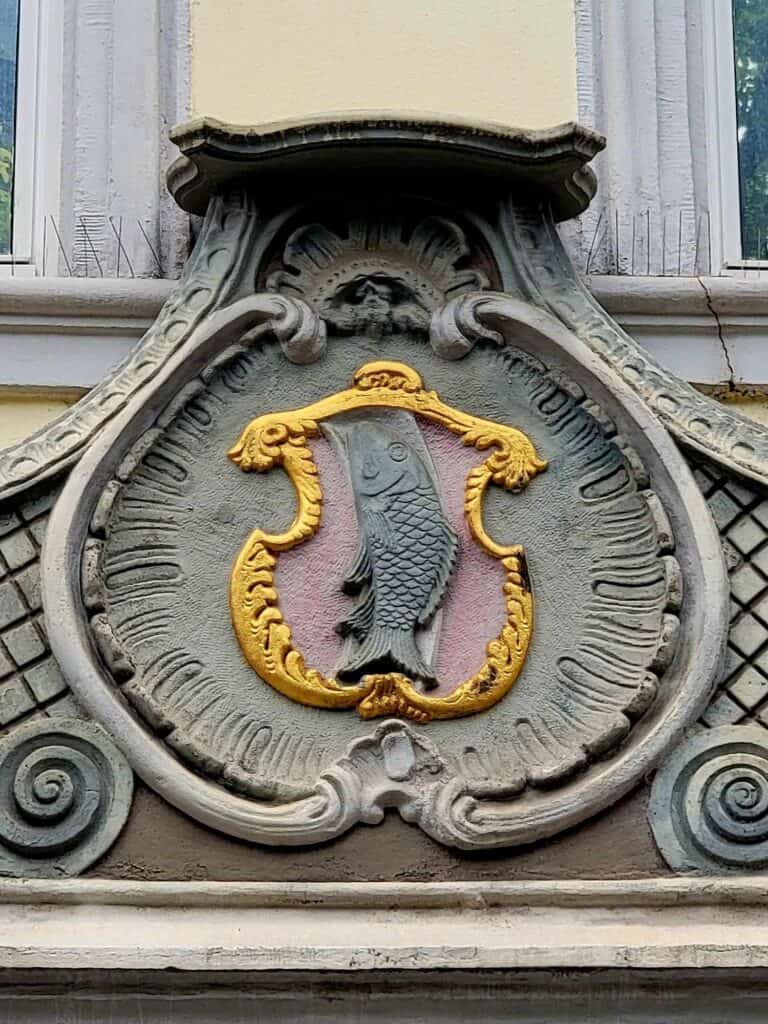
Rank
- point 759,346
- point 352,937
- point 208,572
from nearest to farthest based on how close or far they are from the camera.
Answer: point 352,937, point 208,572, point 759,346

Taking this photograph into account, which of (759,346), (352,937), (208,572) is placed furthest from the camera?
(759,346)

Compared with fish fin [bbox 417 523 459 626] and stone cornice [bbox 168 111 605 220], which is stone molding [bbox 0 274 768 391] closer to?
stone cornice [bbox 168 111 605 220]

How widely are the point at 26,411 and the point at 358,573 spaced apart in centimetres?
82

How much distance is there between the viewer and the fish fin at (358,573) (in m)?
5.20

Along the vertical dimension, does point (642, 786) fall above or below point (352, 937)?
above

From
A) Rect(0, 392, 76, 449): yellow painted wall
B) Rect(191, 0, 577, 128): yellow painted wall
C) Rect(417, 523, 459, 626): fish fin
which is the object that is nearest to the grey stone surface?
Rect(417, 523, 459, 626): fish fin

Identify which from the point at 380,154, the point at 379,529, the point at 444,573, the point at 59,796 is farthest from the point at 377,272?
the point at 59,796

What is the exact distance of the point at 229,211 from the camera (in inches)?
214

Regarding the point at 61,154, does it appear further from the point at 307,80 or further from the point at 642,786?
the point at 642,786

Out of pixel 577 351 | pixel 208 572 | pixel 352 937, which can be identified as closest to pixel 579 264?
pixel 577 351

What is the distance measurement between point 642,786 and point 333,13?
1886 mm

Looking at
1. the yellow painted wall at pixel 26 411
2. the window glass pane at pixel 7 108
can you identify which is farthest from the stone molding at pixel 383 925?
the window glass pane at pixel 7 108

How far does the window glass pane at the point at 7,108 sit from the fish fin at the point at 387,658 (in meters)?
1.31

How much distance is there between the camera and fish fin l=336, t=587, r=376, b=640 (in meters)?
5.16
